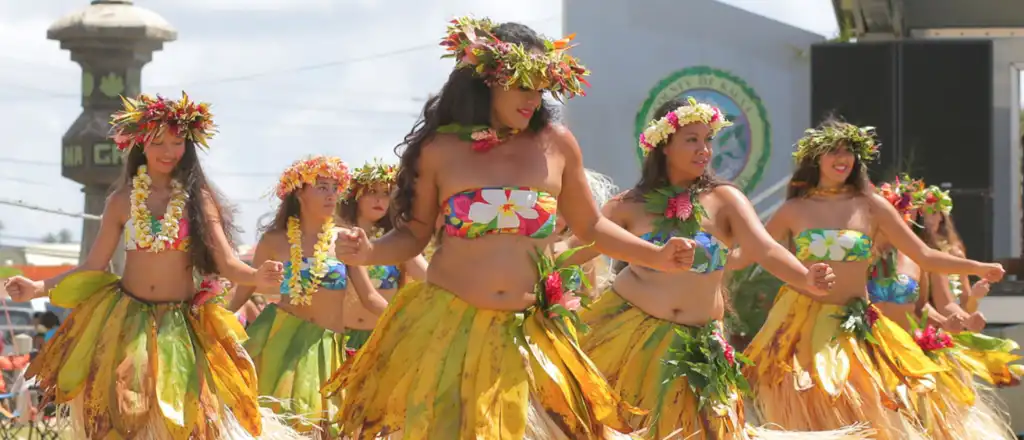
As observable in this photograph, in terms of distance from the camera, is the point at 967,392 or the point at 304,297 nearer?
the point at 304,297

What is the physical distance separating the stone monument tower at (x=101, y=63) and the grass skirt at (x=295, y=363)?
10.1 metres

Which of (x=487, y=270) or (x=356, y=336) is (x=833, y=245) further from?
(x=487, y=270)

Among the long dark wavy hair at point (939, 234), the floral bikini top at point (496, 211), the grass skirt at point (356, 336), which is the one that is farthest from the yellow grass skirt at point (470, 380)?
the long dark wavy hair at point (939, 234)

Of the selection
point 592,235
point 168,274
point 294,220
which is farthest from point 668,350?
point 294,220

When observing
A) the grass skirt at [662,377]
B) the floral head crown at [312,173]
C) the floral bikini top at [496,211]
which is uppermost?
the floral head crown at [312,173]

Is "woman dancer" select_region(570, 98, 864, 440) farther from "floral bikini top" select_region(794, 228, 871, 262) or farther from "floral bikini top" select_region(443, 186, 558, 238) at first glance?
"floral bikini top" select_region(794, 228, 871, 262)

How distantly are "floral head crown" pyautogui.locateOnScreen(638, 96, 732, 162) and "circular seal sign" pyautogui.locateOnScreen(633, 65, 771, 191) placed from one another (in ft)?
34.6

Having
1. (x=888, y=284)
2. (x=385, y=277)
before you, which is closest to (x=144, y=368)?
(x=385, y=277)

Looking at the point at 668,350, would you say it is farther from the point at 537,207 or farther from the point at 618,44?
the point at 618,44

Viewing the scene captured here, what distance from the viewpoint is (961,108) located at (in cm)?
1380

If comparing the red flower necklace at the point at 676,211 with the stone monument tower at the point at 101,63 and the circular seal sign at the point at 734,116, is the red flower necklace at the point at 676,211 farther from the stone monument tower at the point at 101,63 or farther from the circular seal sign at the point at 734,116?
the stone monument tower at the point at 101,63

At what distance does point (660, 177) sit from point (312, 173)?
79.0 inches

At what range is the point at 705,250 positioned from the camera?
19.4ft

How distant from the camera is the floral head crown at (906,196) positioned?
30.5 ft
